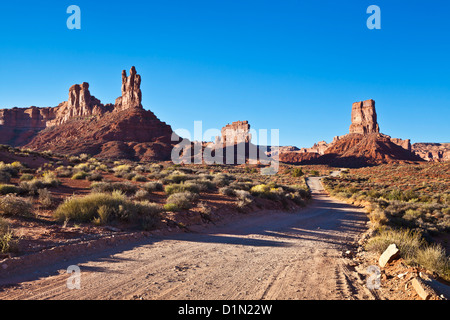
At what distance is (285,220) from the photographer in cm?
1485

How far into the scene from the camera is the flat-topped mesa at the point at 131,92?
11394cm

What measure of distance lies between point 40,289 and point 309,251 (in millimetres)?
6629

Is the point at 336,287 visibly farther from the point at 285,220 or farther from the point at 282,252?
the point at 285,220

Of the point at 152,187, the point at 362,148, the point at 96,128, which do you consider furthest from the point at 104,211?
the point at 362,148

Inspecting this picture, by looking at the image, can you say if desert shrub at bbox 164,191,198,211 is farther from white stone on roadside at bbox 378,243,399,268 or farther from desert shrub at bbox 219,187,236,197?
white stone on roadside at bbox 378,243,399,268

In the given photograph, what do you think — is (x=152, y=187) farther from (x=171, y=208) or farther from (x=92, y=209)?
(x=92, y=209)

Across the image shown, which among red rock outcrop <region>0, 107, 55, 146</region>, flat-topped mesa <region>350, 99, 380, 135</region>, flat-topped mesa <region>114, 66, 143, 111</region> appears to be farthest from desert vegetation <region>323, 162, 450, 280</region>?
red rock outcrop <region>0, 107, 55, 146</region>

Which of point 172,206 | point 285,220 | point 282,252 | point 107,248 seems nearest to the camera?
point 107,248

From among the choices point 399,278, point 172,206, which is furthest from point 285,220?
point 399,278

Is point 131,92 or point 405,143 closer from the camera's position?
point 131,92

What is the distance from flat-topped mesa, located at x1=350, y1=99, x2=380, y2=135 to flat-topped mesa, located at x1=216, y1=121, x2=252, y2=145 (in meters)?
57.2

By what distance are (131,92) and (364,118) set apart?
389 ft

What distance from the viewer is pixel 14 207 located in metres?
8.49

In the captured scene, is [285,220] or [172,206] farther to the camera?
[285,220]
